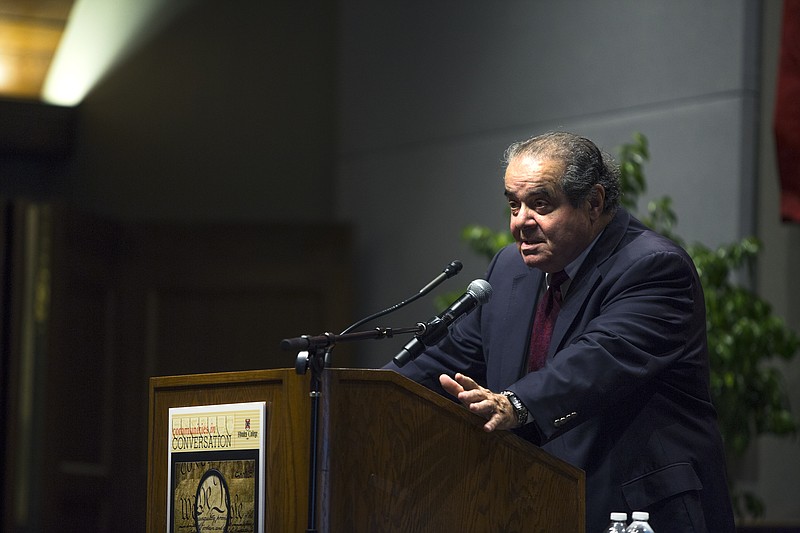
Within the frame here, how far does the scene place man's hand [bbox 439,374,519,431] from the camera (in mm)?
2107

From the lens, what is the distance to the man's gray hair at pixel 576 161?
2453 millimetres

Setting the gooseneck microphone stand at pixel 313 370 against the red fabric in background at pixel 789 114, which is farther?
the red fabric in background at pixel 789 114

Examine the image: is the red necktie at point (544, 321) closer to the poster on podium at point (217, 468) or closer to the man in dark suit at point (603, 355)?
the man in dark suit at point (603, 355)

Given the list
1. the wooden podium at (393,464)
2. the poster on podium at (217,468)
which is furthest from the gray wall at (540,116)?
the poster on podium at (217,468)

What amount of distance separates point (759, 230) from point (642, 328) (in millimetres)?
2795

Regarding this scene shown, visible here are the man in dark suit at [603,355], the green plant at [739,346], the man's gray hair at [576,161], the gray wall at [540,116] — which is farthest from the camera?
the gray wall at [540,116]

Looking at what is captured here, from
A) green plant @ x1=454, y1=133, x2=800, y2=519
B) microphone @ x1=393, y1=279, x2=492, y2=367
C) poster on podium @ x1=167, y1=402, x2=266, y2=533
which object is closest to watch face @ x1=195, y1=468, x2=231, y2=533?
poster on podium @ x1=167, y1=402, x2=266, y2=533

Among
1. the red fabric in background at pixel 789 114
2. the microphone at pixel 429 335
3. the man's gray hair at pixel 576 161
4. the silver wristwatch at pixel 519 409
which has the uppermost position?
the red fabric in background at pixel 789 114

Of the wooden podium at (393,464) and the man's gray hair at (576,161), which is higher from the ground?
the man's gray hair at (576,161)

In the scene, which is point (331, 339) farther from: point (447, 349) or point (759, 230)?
point (759, 230)

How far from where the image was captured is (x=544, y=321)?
101 inches

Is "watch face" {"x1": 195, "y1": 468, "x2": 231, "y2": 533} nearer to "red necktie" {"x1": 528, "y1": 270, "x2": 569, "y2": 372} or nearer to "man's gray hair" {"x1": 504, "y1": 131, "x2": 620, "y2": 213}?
"red necktie" {"x1": 528, "y1": 270, "x2": 569, "y2": 372}

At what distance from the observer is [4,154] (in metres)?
6.11

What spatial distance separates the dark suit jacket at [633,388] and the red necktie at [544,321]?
0.03m
